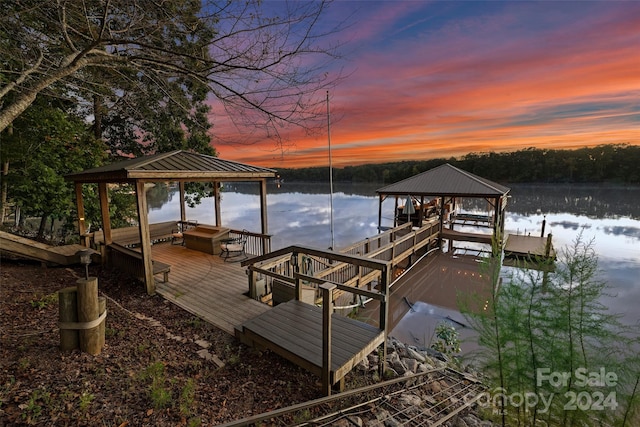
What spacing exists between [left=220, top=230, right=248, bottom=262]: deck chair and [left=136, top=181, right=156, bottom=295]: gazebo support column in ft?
8.22

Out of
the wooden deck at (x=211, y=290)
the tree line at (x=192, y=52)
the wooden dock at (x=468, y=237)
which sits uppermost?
the tree line at (x=192, y=52)

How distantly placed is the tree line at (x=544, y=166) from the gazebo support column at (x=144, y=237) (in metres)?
36.7

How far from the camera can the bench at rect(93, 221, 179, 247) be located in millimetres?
8547

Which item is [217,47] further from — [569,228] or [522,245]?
[569,228]

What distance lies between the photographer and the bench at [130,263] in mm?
6021

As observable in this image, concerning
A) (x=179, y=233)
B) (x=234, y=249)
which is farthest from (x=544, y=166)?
(x=179, y=233)

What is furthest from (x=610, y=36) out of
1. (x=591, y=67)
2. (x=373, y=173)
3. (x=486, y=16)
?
(x=373, y=173)

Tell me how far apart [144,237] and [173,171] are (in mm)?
1551

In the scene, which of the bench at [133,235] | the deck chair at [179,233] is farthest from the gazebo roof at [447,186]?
the bench at [133,235]

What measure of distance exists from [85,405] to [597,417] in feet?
14.2

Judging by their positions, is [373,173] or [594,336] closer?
[594,336]

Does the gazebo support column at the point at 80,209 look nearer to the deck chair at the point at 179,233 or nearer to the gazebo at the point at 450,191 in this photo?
the deck chair at the point at 179,233

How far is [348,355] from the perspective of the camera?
299cm

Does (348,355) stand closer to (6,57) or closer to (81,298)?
(81,298)
